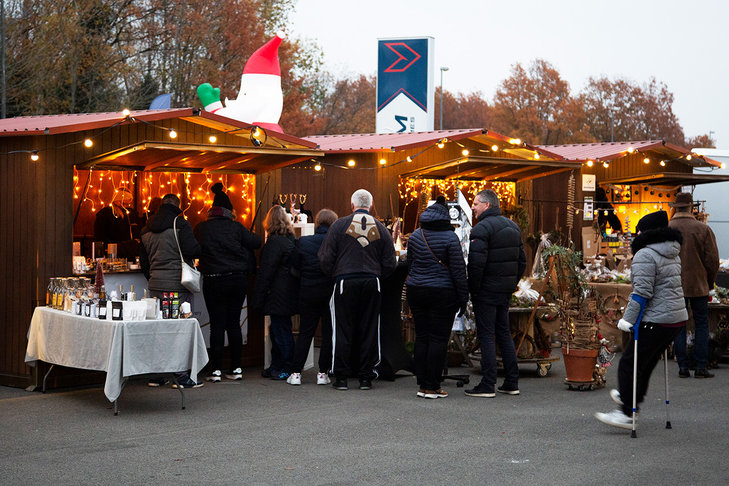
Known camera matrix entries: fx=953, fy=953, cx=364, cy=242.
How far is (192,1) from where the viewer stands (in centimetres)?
3053

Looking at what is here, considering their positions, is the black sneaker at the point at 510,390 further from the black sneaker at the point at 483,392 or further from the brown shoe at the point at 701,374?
the brown shoe at the point at 701,374

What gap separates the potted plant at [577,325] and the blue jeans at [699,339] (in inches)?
46.6

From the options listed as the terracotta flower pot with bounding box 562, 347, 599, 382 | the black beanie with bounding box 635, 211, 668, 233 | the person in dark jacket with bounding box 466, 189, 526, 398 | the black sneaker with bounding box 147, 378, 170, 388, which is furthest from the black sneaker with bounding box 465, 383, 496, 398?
the black sneaker with bounding box 147, 378, 170, 388

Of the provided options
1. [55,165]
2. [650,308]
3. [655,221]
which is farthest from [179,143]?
[650,308]

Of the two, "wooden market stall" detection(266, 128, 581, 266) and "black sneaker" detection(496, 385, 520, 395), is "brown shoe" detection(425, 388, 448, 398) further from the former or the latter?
"wooden market stall" detection(266, 128, 581, 266)

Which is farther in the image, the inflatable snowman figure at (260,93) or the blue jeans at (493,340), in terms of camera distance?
the inflatable snowman figure at (260,93)

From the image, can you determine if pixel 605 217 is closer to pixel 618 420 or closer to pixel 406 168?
pixel 406 168

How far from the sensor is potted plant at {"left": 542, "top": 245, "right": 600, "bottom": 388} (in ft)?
28.4

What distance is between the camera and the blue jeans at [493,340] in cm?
840

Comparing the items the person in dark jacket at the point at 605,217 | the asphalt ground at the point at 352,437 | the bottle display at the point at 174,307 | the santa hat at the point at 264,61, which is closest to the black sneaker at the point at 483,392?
the asphalt ground at the point at 352,437

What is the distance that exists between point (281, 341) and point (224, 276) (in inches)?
33.6

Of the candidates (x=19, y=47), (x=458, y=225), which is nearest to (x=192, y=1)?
(x=19, y=47)

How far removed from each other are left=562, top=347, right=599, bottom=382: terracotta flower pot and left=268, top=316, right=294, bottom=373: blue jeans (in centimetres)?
267

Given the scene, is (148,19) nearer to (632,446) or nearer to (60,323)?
(60,323)
